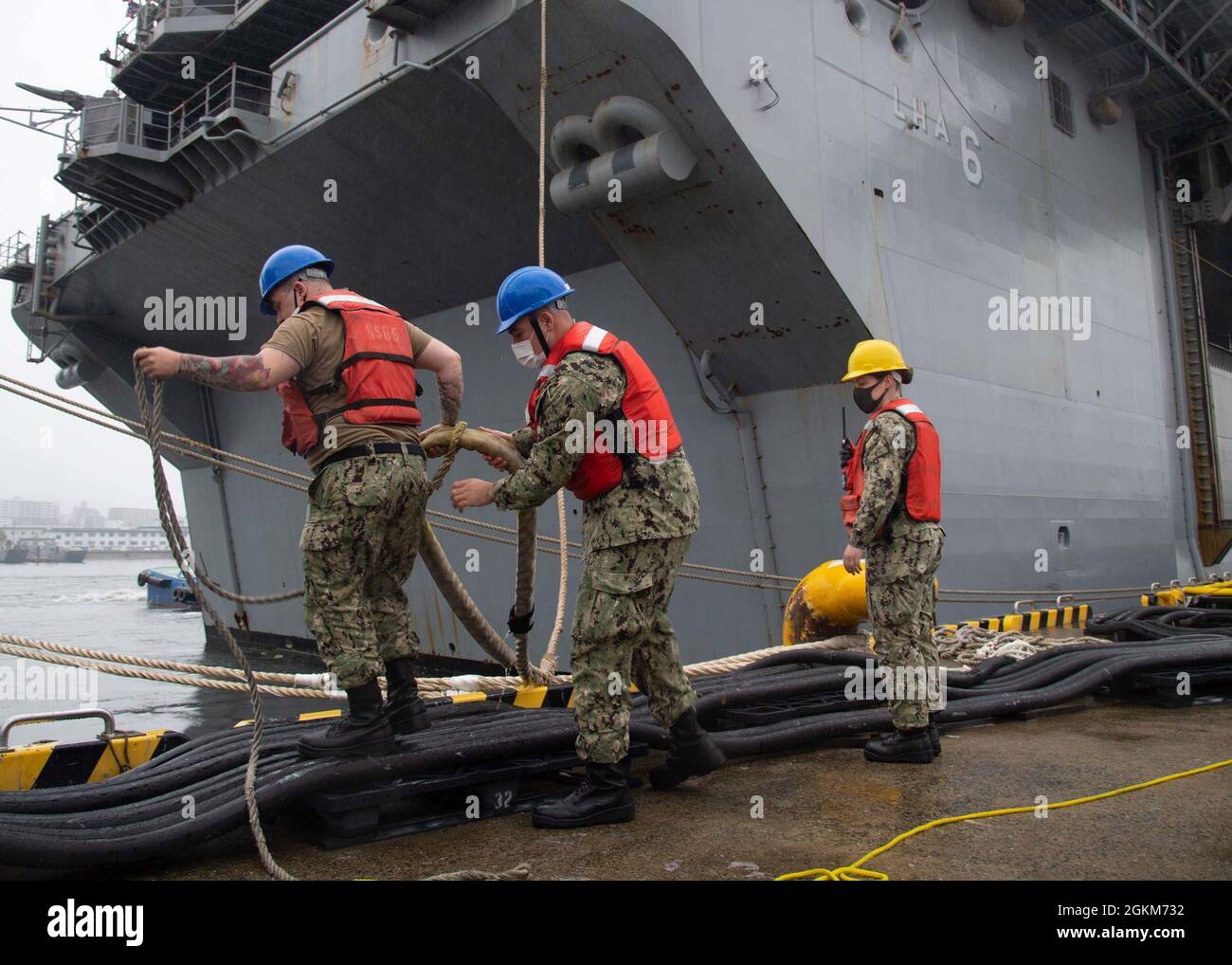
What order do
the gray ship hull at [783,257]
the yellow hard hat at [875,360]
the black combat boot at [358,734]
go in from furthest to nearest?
the gray ship hull at [783,257] < the yellow hard hat at [875,360] < the black combat boot at [358,734]

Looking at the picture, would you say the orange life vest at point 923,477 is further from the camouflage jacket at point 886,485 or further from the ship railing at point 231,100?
the ship railing at point 231,100

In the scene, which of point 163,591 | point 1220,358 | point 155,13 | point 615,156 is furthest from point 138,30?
point 163,591

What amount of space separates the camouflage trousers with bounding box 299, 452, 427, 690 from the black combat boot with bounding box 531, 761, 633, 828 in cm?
71

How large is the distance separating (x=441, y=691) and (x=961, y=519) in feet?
17.2

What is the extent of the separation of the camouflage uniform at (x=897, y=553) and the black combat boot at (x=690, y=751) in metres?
0.90

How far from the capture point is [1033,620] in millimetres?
7641

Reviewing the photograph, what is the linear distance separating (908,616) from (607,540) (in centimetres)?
145

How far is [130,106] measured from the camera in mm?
10109

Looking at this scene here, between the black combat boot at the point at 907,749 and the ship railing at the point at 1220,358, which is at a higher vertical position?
the ship railing at the point at 1220,358

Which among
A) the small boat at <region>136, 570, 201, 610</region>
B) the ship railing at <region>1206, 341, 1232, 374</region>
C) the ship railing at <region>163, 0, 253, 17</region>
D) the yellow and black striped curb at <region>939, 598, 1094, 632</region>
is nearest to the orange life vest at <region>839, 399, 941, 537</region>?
the yellow and black striped curb at <region>939, 598, 1094, 632</region>

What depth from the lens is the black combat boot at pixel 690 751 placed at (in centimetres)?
310
